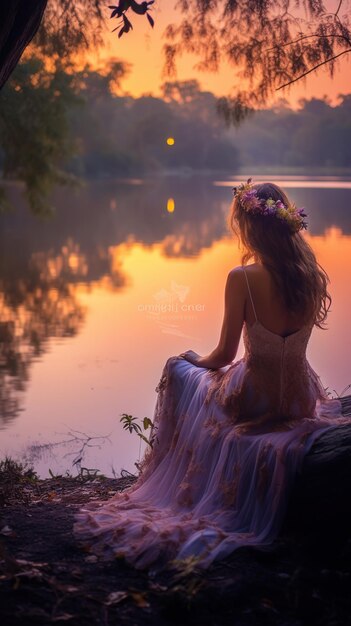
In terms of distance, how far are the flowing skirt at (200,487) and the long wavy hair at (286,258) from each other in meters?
0.42

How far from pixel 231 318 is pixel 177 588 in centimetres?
128

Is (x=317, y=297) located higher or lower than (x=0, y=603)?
higher

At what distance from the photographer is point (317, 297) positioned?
12.0ft

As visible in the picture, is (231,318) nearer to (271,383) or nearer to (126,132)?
(271,383)

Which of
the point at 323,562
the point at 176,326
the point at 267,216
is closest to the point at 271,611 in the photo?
the point at 323,562

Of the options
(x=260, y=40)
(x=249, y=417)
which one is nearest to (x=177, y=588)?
(x=249, y=417)

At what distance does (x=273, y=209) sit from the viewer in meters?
3.62

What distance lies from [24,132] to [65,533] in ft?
42.2

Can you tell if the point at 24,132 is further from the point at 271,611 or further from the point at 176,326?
the point at 271,611

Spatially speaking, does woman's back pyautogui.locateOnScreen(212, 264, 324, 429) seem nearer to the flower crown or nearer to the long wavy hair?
the long wavy hair

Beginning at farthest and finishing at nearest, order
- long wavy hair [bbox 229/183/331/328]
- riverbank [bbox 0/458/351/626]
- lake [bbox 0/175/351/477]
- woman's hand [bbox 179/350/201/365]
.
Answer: lake [bbox 0/175/351/477] → woman's hand [bbox 179/350/201/365] → long wavy hair [bbox 229/183/331/328] → riverbank [bbox 0/458/351/626]

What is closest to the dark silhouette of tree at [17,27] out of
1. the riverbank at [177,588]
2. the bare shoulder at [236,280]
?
→ the bare shoulder at [236,280]

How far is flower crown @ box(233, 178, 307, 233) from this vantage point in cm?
361

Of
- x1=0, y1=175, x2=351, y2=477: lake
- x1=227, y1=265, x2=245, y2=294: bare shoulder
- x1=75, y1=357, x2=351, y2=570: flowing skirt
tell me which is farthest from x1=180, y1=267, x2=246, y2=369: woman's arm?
x1=0, y1=175, x2=351, y2=477: lake
